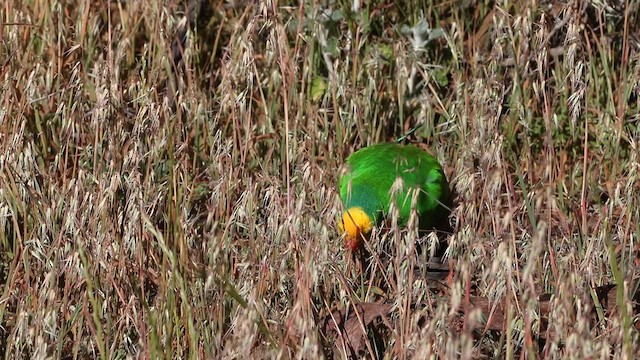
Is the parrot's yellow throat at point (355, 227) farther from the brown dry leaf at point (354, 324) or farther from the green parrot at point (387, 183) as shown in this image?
the brown dry leaf at point (354, 324)

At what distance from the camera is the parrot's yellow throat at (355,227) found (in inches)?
99.8

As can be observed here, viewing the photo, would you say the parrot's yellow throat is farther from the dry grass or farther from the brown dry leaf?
the brown dry leaf

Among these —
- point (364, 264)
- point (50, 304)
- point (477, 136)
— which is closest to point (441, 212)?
point (364, 264)

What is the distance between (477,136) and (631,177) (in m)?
0.35

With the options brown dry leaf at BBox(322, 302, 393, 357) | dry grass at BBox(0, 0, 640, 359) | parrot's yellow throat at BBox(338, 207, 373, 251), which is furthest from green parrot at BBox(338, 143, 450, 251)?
brown dry leaf at BBox(322, 302, 393, 357)

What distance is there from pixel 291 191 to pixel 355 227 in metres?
0.40

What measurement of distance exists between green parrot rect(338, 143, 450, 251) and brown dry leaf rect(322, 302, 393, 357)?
0.54 metres

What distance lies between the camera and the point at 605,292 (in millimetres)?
2219

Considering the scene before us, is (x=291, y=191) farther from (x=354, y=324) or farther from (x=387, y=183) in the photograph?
(x=387, y=183)

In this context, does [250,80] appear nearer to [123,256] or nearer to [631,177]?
[123,256]

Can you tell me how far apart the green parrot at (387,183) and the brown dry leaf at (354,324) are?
0.54 meters

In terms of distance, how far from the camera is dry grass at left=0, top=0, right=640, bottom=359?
1910 millimetres

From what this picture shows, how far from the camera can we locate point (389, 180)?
295cm

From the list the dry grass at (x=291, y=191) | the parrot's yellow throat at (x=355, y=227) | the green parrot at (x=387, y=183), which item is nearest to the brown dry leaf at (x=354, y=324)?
the dry grass at (x=291, y=191)
